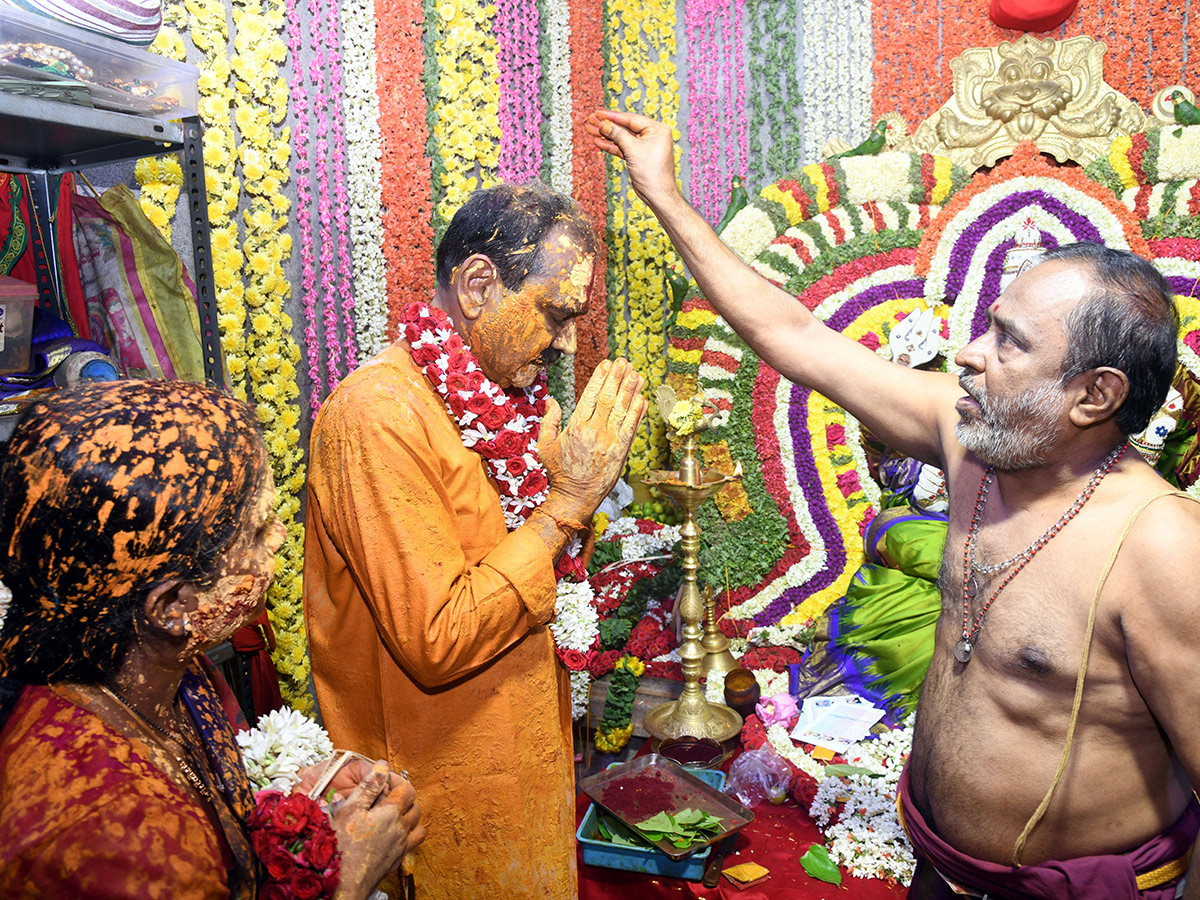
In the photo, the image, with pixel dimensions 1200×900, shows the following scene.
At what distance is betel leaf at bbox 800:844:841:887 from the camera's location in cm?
319

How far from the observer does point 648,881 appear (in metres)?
2.90

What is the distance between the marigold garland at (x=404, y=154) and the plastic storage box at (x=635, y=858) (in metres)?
2.18

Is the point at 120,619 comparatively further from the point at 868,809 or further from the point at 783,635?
the point at 783,635

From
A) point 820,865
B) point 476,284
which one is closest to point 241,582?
point 476,284

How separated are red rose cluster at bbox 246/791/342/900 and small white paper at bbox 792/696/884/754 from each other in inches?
125

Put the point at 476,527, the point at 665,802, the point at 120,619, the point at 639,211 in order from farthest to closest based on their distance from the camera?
the point at 639,211 < the point at 665,802 < the point at 476,527 < the point at 120,619

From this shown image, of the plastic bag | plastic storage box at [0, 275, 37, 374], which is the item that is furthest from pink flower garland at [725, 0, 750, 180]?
plastic storage box at [0, 275, 37, 374]

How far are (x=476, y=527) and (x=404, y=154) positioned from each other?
2.40 m

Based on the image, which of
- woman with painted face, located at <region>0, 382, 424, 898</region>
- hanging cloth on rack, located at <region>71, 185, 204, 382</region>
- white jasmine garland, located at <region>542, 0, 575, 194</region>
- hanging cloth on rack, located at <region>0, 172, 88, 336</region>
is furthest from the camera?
white jasmine garland, located at <region>542, 0, 575, 194</region>

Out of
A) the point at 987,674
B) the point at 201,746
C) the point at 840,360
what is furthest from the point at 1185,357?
the point at 201,746

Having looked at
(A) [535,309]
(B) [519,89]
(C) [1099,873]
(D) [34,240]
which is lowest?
(C) [1099,873]

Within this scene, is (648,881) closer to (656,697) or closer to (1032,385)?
(656,697)

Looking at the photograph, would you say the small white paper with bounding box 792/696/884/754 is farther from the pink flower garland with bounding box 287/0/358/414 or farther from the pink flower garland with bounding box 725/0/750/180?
the pink flower garland with bounding box 725/0/750/180

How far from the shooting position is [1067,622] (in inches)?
70.2
